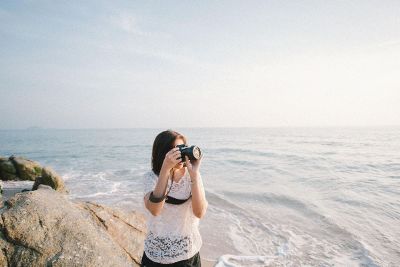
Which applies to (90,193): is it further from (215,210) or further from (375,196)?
(375,196)

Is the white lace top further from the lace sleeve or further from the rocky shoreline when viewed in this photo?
the rocky shoreline

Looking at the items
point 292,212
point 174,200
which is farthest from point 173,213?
point 292,212

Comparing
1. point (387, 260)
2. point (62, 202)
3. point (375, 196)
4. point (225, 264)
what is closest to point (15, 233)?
point (62, 202)

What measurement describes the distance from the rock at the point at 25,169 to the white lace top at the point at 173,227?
56.0 ft

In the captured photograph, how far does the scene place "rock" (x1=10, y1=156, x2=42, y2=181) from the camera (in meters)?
16.7

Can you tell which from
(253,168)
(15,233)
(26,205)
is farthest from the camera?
(253,168)

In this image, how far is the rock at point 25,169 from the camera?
54.7ft

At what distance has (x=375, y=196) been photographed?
1262cm

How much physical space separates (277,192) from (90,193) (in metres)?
8.54

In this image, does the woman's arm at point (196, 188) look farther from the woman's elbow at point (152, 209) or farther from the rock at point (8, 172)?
the rock at point (8, 172)

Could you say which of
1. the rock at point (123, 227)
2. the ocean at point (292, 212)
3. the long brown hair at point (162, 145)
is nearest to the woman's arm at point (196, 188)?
the long brown hair at point (162, 145)

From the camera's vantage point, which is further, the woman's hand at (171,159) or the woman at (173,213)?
the woman at (173,213)

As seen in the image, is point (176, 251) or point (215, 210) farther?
point (215, 210)

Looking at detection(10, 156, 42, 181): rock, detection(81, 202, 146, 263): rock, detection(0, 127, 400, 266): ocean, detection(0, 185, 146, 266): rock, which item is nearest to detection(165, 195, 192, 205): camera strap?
detection(0, 185, 146, 266): rock
